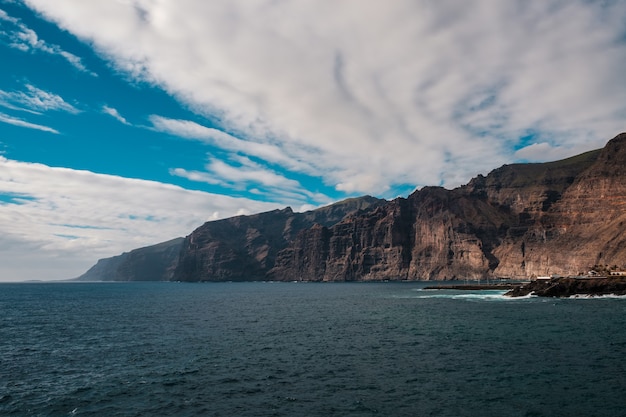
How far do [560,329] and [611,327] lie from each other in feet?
26.7

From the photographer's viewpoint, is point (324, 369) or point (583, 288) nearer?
point (324, 369)

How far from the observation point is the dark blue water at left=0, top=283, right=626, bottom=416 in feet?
106

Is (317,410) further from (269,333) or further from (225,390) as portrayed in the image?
(269,333)

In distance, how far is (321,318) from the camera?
9038 cm

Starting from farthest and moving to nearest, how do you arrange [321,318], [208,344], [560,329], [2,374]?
[321,318] → [560,329] → [208,344] → [2,374]

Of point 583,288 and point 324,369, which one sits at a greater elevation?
point 583,288

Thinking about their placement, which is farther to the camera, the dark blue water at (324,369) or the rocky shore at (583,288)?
the rocky shore at (583,288)

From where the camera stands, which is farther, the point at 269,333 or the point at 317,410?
the point at 269,333

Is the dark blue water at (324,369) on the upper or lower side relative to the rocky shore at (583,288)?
lower

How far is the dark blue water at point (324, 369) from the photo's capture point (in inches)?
1268

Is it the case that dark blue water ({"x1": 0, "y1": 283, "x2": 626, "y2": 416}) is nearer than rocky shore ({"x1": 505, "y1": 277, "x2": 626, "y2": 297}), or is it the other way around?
dark blue water ({"x1": 0, "y1": 283, "x2": 626, "y2": 416})

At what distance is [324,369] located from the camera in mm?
43219

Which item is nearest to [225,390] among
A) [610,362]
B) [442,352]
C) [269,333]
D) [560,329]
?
[442,352]

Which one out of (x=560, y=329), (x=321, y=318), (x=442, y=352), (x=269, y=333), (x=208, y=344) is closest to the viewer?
(x=442, y=352)
